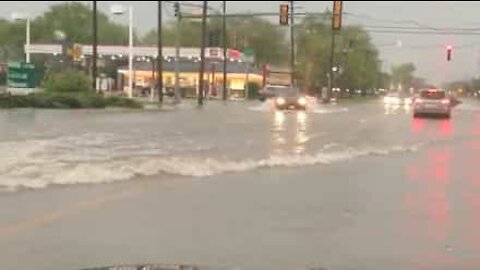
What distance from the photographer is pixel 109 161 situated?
17.9m

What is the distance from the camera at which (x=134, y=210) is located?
36.7ft

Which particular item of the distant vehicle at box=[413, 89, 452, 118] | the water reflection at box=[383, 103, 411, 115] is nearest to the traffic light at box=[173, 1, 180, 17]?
the water reflection at box=[383, 103, 411, 115]

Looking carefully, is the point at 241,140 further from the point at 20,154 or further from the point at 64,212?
the point at 64,212

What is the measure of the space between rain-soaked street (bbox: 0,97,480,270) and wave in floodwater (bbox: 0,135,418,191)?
3cm

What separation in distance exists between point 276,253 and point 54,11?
149m

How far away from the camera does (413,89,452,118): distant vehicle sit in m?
48.0

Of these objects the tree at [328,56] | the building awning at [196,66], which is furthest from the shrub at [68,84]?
the tree at [328,56]

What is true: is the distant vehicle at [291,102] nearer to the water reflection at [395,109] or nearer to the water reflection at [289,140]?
the water reflection at [395,109]

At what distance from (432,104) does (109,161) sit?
1298 inches

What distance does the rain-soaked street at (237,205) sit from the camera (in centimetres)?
840

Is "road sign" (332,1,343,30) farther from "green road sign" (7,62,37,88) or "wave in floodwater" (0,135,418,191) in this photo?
"green road sign" (7,62,37,88)

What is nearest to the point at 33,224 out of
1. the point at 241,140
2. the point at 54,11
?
the point at 241,140

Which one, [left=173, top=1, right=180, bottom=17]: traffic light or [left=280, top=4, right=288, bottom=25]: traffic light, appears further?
[left=173, top=1, right=180, bottom=17]: traffic light

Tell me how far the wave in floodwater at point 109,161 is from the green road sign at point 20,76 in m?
30.3
